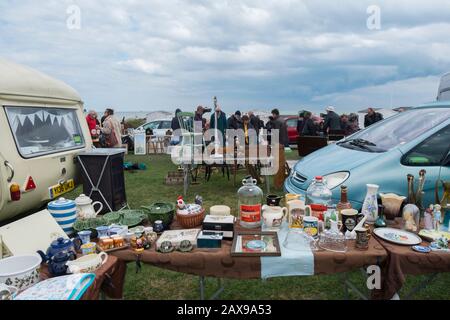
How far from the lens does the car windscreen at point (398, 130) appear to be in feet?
10.9

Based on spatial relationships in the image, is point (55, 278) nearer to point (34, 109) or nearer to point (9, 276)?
point (9, 276)

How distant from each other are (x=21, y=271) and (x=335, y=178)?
9.26 feet

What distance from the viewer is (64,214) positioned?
85.5 inches

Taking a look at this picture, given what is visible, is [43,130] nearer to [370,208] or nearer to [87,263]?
[87,263]

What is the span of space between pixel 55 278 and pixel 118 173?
261cm

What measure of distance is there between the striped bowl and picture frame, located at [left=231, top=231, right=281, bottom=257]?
122 cm

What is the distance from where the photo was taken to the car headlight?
3.10m

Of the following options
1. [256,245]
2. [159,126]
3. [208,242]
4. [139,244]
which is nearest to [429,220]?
[256,245]

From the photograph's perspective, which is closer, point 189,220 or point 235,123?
point 189,220

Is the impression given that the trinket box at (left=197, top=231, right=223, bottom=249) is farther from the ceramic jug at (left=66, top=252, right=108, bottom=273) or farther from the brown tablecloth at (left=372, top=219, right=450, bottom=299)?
the brown tablecloth at (left=372, top=219, right=450, bottom=299)

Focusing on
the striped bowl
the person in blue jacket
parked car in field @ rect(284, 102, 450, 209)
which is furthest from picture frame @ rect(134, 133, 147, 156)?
the striped bowl
